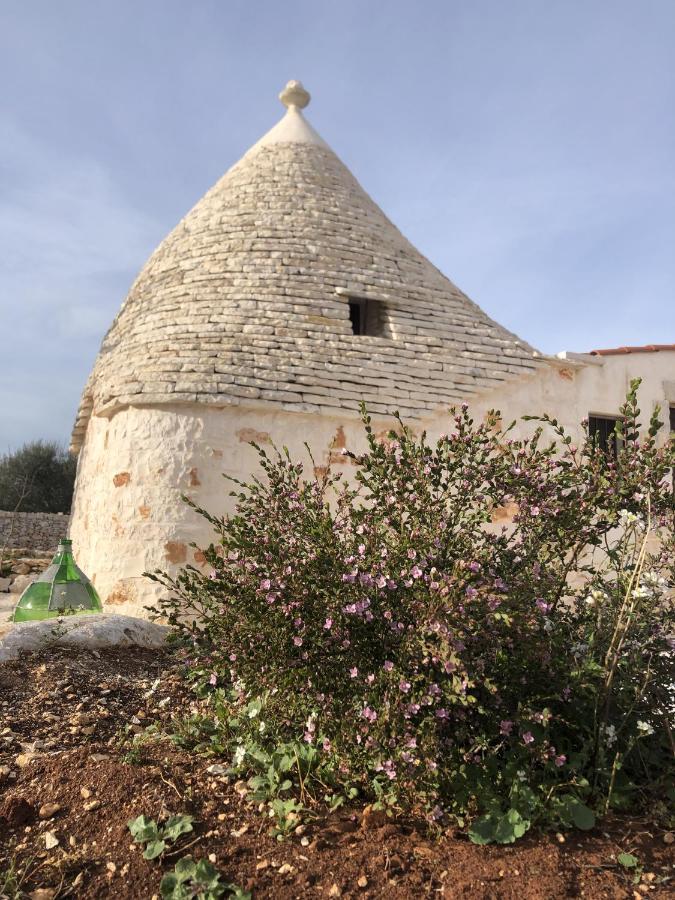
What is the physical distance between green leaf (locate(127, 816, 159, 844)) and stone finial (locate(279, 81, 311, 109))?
10957 millimetres

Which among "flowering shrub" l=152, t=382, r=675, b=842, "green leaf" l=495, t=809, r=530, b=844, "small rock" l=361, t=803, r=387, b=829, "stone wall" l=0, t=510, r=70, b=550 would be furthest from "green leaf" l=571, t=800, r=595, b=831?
"stone wall" l=0, t=510, r=70, b=550

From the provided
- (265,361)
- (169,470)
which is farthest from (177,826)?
(265,361)

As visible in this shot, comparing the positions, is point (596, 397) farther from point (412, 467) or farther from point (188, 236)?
point (412, 467)

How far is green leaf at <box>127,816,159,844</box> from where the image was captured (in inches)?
97.1

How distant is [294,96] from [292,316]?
5.21 meters

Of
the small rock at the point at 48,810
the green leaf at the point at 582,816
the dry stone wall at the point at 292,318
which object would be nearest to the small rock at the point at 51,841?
the small rock at the point at 48,810

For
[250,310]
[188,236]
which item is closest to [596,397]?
[250,310]

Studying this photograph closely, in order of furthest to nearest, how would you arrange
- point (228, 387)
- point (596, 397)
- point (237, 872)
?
point (596, 397)
point (228, 387)
point (237, 872)

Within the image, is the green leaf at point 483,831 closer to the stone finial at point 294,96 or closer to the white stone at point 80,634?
the white stone at point 80,634

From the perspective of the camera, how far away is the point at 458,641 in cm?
240

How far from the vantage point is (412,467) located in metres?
3.01

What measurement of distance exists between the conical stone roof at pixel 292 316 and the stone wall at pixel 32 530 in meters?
6.96

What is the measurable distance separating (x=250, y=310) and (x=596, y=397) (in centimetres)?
418

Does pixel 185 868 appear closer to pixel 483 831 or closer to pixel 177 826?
pixel 177 826
